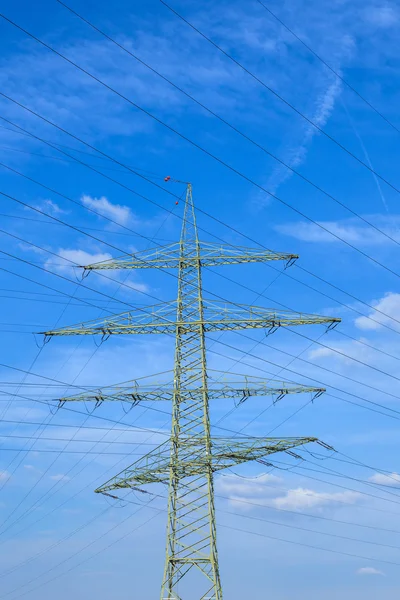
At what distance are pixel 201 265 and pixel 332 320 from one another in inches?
336

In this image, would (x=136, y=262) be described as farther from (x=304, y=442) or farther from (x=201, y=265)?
(x=304, y=442)

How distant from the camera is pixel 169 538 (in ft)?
109

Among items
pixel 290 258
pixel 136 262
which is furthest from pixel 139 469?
pixel 290 258

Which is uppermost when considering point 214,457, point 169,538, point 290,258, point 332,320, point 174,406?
point 290,258

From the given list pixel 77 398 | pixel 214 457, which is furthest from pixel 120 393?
pixel 214 457

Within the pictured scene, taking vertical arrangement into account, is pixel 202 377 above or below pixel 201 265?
below

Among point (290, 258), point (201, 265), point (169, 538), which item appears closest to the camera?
point (169, 538)

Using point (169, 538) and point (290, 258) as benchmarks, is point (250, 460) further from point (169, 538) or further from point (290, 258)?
point (290, 258)

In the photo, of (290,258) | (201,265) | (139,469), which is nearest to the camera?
(139,469)

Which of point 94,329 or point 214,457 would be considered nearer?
point 214,457

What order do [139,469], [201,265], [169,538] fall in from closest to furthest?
[169,538]
[139,469]
[201,265]

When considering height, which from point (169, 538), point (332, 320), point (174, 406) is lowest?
point (169, 538)

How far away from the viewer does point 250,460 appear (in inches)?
1382

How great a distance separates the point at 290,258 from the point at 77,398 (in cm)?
1367
